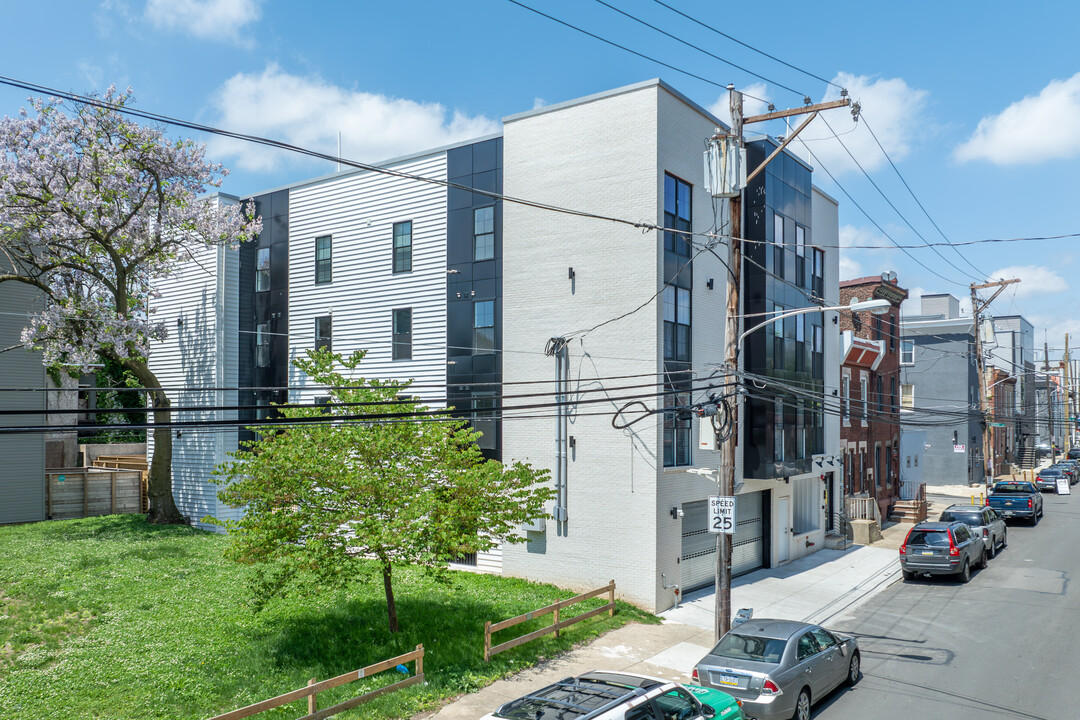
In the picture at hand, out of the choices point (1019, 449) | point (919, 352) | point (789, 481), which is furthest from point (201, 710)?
point (1019, 449)

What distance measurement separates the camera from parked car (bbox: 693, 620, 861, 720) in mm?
12102

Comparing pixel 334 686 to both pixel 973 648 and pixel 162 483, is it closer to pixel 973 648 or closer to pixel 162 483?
pixel 973 648

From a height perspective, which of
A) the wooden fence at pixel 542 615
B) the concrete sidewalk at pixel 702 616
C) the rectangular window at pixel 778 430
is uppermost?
the rectangular window at pixel 778 430

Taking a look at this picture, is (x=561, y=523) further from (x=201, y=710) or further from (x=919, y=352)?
(x=919, y=352)

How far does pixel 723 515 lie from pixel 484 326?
33.7 ft

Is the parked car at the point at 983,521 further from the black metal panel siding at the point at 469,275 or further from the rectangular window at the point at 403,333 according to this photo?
the rectangular window at the point at 403,333

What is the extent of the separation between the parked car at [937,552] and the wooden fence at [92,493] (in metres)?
28.5

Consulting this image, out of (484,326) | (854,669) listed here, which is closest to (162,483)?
(484,326)

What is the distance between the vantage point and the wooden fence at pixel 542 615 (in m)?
15.0

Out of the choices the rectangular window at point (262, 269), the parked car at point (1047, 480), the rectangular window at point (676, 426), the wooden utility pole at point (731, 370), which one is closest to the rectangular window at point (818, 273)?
the rectangular window at point (676, 426)

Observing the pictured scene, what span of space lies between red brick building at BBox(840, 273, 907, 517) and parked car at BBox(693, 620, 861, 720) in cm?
2024

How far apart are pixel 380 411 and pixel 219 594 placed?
6.52m

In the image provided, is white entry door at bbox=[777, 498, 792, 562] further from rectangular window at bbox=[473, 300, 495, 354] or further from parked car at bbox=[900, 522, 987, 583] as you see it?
rectangular window at bbox=[473, 300, 495, 354]

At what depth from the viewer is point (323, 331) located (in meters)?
27.3
